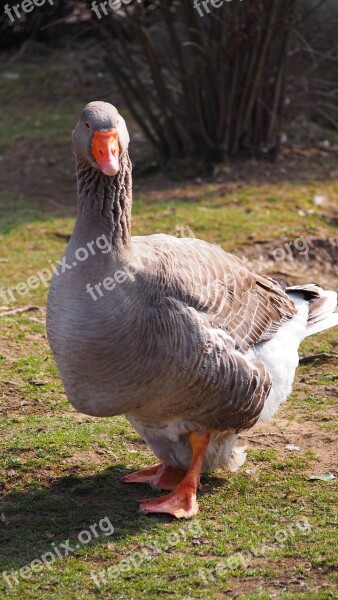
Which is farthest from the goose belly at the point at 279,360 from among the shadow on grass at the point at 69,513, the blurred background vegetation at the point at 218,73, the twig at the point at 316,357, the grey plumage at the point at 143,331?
the blurred background vegetation at the point at 218,73

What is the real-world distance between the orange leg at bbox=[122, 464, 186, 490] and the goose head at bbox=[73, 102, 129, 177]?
1.96 metres

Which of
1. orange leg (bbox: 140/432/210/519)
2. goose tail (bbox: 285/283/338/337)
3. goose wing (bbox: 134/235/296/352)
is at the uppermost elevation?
goose wing (bbox: 134/235/296/352)

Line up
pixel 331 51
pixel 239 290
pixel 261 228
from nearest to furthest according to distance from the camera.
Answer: pixel 239 290
pixel 261 228
pixel 331 51

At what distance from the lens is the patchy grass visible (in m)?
4.36

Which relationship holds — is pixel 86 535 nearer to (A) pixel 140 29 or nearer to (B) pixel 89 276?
(B) pixel 89 276

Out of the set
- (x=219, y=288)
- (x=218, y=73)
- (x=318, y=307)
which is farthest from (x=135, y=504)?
(x=218, y=73)

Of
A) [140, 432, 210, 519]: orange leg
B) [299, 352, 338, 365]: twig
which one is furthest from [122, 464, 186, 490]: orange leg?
[299, 352, 338, 365]: twig

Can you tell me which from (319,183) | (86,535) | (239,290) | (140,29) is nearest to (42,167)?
Result: (140,29)

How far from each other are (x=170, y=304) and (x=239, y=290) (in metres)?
0.83

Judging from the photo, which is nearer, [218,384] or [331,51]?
[218,384]

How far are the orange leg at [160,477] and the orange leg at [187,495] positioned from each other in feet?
0.68

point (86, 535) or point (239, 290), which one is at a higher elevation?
point (239, 290)

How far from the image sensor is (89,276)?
4578mm

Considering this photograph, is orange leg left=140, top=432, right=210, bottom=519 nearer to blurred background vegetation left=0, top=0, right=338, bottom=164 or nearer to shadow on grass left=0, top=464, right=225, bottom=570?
shadow on grass left=0, top=464, right=225, bottom=570
